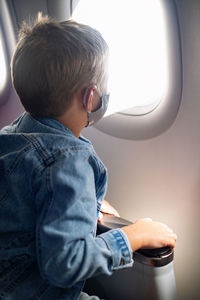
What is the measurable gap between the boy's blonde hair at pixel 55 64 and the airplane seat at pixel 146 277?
41 cm

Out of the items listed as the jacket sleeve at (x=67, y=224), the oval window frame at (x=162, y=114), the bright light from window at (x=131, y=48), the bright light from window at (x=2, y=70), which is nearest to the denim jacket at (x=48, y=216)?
the jacket sleeve at (x=67, y=224)

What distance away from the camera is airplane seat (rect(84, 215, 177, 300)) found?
0.77 metres

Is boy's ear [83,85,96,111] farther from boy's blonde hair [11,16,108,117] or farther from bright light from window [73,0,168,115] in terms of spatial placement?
bright light from window [73,0,168,115]

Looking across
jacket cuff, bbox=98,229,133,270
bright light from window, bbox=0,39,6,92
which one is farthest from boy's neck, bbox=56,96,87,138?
bright light from window, bbox=0,39,6,92

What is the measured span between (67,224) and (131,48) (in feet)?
2.36

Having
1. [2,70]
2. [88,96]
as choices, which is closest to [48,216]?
[88,96]

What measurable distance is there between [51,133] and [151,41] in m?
0.52

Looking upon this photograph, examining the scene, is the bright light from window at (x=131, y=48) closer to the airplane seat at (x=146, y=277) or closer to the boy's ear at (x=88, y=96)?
the boy's ear at (x=88, y=96)

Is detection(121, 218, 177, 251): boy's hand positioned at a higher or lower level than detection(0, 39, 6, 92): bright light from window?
lower

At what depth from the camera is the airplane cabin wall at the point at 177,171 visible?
81 cm

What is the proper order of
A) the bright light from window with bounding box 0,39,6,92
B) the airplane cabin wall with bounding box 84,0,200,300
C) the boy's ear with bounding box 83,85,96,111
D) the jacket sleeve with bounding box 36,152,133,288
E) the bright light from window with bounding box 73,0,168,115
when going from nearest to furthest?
the jacket sleeve with bounding box 36,152,133,288 < the boy's ear with bounding box 83,85,96,111 < the airplane cabin wall with bounding box 84,0,200,300 < the bright light from window with bounding box 73,0,168,115 < the bright light from window with bounding box 0,39,6,92

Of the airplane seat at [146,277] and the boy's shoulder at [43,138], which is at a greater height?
the boy's shoulder at [43,138]

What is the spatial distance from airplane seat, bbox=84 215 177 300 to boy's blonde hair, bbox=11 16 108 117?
1.34 ft

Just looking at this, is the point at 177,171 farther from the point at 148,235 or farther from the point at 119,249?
the point at 119,249
